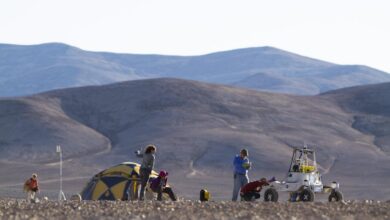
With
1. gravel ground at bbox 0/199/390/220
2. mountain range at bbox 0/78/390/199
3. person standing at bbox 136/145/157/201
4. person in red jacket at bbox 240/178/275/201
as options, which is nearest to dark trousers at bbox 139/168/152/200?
person standing at bbox 136/145/157/201

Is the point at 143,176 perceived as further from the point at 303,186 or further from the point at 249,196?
the point at 303,186

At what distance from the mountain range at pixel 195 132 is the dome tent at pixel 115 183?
3943 centimetres

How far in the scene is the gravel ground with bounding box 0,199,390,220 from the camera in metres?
20.4

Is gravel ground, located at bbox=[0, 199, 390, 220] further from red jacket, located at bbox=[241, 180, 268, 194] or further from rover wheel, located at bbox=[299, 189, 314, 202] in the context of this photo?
rover wheel, located at bbox=[299, 189, 314, 202]

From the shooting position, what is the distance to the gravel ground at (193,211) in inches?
803

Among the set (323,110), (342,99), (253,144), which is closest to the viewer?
(253,144)

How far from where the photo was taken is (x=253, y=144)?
108 meters

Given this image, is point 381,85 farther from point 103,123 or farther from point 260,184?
point 260,184

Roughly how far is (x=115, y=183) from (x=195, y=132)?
249ft

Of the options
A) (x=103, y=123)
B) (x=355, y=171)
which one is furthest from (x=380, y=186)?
(x=103, y=123)

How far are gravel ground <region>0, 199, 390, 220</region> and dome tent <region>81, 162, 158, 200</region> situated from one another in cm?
1231

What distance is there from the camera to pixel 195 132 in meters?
114

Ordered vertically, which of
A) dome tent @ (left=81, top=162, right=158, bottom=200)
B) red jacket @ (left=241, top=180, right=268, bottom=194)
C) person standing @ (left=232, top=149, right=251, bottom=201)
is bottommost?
dome tent @ (left=81, top=162, right=158, bottom=200)

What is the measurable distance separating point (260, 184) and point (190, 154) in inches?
3007
